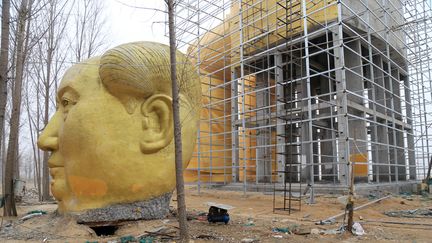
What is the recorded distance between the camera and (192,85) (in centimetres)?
660

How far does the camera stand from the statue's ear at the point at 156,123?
5.93 m

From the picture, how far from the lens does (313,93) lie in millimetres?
18453

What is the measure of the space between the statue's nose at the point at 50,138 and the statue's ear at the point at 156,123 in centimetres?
156

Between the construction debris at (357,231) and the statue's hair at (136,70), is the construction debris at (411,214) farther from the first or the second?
the statue's hair at (136,70)

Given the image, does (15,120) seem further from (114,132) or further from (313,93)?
(313,93)

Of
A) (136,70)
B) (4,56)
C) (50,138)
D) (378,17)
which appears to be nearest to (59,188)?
(50,138)

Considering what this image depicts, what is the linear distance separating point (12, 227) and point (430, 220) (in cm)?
824

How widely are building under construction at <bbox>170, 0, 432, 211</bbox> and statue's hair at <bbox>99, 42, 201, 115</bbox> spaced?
6448 millimetres

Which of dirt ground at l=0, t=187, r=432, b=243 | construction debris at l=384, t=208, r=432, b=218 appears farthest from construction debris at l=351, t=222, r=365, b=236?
construction debris at l=384, t=208, r=432, b=218

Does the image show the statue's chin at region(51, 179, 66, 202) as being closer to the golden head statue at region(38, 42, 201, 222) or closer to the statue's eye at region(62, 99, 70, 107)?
the golden head statue at region(38, 42, 201, 222)

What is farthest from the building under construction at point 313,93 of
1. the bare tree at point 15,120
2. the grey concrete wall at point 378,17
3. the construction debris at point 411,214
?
the bare tree at point 15,120

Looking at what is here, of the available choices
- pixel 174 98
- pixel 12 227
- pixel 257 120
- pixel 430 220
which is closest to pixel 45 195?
pixel 12 227

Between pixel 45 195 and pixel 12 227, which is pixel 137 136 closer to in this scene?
pixel 12 227

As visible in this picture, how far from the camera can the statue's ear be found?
5.93m
